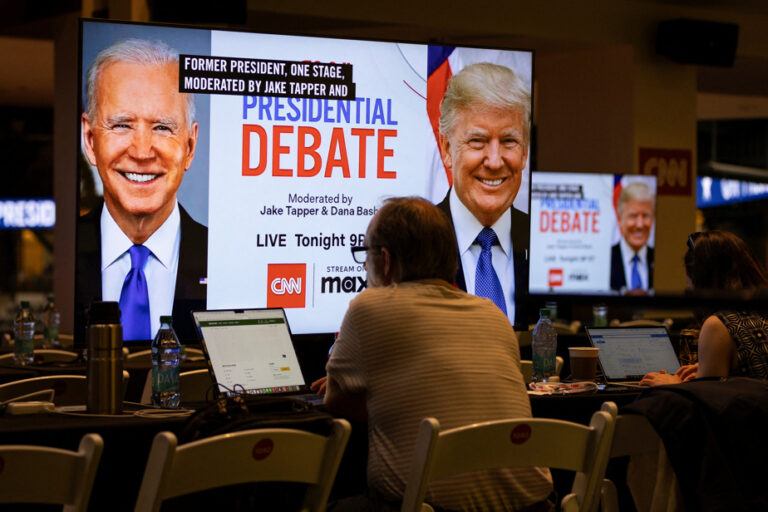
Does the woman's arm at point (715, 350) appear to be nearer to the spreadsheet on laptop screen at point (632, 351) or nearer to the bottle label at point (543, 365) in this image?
the spreadsheet on laptop screen at point (632, 351)

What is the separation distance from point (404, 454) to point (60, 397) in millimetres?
1478

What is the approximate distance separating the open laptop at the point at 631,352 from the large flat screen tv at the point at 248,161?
3.30 feet

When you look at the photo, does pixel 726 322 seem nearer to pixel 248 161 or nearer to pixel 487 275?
pixel 487 275

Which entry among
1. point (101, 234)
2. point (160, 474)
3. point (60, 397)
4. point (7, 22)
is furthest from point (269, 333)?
point (7, 22)

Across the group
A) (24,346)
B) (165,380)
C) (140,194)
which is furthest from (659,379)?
(24,346)

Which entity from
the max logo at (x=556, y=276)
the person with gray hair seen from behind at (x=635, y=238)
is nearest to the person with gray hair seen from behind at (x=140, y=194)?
the max logo at (x=556, y=276)

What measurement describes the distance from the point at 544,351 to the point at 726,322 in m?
0.72

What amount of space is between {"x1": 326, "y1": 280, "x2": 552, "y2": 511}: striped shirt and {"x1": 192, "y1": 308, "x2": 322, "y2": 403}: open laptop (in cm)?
55

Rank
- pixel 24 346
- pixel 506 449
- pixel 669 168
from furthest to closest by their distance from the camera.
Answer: pixel 669 168 < pixel 24 346 < pixel 506 449

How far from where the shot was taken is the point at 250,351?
2.89 meters

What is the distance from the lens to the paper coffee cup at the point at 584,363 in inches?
129

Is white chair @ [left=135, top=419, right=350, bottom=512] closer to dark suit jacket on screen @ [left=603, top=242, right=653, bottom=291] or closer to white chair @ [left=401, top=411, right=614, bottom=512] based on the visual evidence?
white chair @ [left=401, top=411, right=614, bottom=512]

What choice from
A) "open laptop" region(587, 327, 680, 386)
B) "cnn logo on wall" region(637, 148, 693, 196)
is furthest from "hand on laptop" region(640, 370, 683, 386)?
"cnn logo on wall" region(637, 148, 693, 196)

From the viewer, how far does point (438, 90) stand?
13.1 ft
